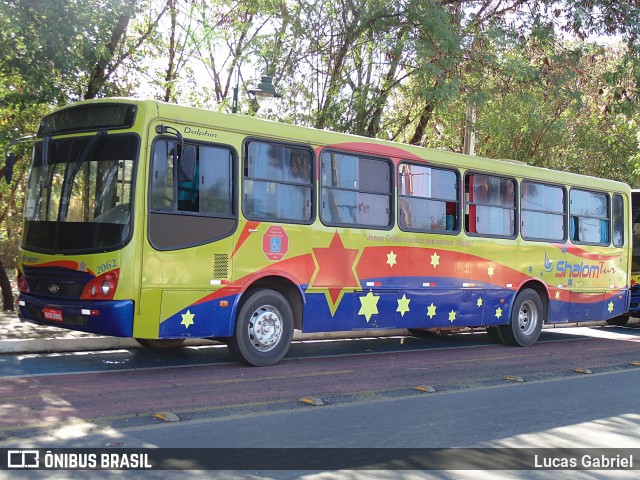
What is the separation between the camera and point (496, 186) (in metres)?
14.3

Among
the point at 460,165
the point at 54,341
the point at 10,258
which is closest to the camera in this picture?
the point at 54,341

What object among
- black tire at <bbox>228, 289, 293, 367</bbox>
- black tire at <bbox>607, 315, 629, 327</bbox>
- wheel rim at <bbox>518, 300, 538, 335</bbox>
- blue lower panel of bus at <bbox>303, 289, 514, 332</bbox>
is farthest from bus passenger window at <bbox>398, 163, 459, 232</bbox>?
black tire at <bbox>607, 315, 629, 327</bbox>

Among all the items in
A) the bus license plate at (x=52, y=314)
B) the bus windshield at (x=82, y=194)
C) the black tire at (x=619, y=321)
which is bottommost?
the black tire at (x=619, y=321)

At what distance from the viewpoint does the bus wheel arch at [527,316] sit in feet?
48.0

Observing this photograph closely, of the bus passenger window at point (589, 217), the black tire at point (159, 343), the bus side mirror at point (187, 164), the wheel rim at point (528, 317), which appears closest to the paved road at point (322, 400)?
the black tire at point (159, 343)

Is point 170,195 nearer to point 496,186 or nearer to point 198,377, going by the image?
point 198,377

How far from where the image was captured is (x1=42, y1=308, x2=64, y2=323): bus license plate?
9.66 metres

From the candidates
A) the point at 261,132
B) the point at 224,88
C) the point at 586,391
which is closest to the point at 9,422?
the point at 261,132

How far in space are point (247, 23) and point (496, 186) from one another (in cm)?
757

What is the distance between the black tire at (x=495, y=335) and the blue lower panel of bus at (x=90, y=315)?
803cm

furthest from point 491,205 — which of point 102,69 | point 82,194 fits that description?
point 102,69

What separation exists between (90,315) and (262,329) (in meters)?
2.38

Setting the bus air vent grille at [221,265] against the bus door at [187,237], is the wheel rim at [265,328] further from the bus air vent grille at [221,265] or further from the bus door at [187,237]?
the bus air vent grille at [221,265]

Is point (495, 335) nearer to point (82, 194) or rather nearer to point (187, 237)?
point (187, 237)
